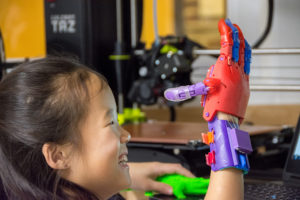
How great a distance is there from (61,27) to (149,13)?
0.52 meters

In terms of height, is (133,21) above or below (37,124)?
above

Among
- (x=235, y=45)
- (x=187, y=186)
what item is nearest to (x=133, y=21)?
(x=187, y=186)

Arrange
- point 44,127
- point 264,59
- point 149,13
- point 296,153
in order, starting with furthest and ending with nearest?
point 149,13 < point 264,59 < point 296,153 < point 44,127

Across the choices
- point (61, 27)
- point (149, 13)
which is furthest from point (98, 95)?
point (149, 13)

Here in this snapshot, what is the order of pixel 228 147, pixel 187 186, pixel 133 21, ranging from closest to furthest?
1. pixel 228 147
2. pixel 187 186
3. pixel 133 21

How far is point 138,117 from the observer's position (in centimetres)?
149

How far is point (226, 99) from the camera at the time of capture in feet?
2.31

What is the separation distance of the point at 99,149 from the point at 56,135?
0.22ft

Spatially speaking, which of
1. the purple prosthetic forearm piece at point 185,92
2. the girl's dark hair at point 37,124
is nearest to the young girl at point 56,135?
the girl's dark hair at point 37,124

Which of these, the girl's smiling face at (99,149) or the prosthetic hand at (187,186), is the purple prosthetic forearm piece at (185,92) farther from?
the prosthetic hand at (187,186)

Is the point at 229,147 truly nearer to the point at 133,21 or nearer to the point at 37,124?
the point at 37,124

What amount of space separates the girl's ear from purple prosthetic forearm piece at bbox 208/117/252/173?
0.22 metres

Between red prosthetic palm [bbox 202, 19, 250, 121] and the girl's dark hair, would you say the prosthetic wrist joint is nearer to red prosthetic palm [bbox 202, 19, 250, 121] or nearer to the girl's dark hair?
red prosthetic palm [bbox 202, 19, 250, 121]

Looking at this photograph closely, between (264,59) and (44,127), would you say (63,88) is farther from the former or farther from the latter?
(264,59)
